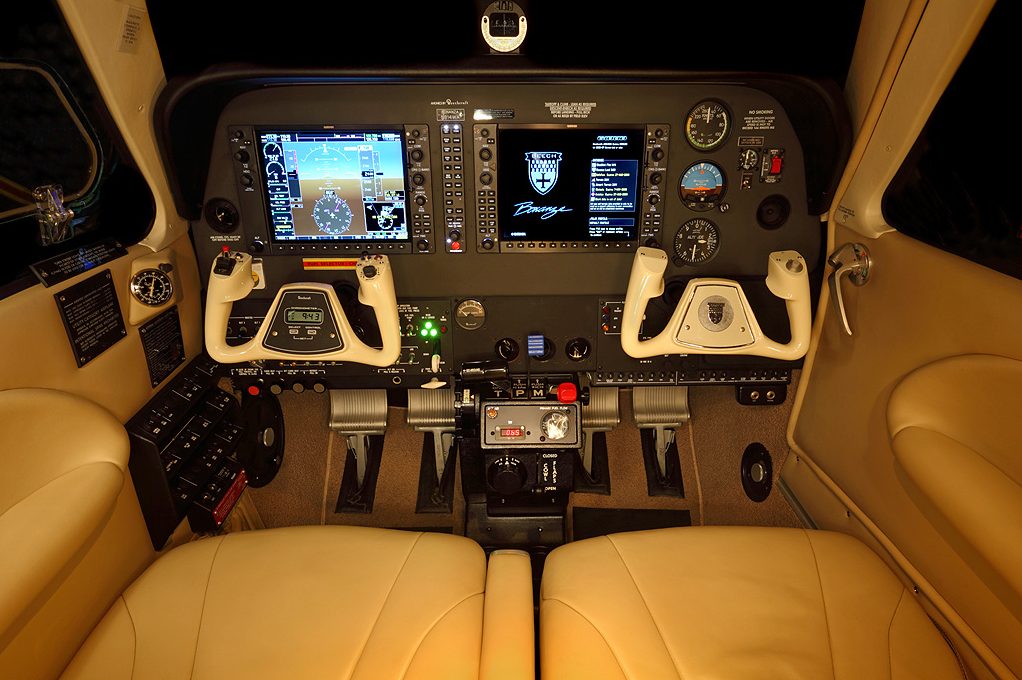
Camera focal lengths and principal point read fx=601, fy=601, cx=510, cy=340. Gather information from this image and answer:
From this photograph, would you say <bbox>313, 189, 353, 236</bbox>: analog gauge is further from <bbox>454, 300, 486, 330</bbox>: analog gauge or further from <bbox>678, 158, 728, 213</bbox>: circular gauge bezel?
<bbox>678, 158, 728, 213</bbox>: circular gauge bezel

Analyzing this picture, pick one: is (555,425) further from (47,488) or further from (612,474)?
(47,488)

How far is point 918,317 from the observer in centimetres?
148

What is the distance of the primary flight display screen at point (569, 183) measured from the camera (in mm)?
1749

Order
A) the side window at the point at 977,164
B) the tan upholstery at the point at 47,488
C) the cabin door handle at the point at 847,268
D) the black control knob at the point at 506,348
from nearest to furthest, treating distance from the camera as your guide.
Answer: the tan upholstery at the point at 47,488, the side window at the point at 977,164, the cabin door handle at the point at 847,268, the black control knob at the point at 506,348

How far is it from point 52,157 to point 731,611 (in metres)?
2.03

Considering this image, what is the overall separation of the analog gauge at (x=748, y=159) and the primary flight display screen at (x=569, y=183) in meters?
0.30

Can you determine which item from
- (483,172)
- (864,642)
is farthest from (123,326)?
(864,642)

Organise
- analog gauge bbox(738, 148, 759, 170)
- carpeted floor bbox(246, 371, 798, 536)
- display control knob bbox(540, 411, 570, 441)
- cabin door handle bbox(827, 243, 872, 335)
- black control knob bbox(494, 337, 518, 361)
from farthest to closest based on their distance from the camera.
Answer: carpeted floor bbox(246, 371, 798, 536) < black control knob bbox(494, 337, 518, 361) < display control knob bbox(540, 411, 570, 441) < analog gauge bbox(738, 148, 759, 170) < cabin door handle bbox(827, 243, 872, 335)

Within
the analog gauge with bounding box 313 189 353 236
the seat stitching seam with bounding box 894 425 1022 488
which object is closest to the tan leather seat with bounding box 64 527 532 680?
the analog gauge with bounding box 313 189 353 236

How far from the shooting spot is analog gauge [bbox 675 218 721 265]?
1.87 meters

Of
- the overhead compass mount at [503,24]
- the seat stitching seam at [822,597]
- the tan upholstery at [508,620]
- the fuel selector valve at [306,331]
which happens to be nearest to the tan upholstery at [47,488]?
the fuel selector valve at [306,331]

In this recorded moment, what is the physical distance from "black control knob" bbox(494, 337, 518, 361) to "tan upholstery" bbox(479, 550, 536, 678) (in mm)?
691

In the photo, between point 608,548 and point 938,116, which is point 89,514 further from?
Answer: point 938,116

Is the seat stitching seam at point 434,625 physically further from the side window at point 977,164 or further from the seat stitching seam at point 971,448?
the side window at point 977,164
